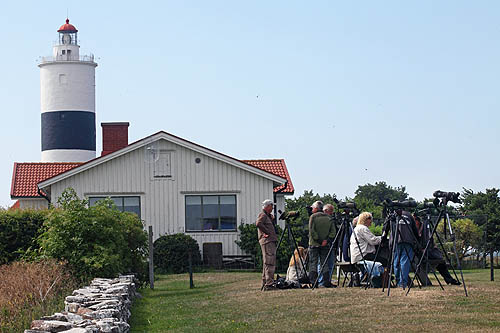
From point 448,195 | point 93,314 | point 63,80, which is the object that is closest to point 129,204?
point 448,195

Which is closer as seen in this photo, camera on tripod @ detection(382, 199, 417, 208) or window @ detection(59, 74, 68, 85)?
camera on tripod @ detection(382, 199, 417, 208)

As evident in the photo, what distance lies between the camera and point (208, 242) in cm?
3475

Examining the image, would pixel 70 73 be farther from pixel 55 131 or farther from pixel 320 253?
pixel 320 253

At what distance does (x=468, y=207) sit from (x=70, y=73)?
28.1 m

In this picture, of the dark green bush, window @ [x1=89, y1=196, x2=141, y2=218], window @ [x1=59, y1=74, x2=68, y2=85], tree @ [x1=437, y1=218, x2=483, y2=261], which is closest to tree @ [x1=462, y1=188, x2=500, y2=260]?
tree @ [x1=437, y1=218, x2=483, y2=261]

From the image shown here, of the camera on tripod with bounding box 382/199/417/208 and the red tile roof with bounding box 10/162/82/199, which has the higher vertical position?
the red tile roof with bounding box 10/162/82/199

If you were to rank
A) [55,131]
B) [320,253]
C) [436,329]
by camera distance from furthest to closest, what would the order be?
[55,131] < [320,253] < [436,329]

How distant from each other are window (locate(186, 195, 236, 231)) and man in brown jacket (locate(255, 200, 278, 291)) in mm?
15952

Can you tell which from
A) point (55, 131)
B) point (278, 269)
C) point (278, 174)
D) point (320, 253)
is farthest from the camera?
point (55, 131)

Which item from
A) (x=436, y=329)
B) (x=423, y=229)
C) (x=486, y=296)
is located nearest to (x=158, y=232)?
(x=423, y=229)

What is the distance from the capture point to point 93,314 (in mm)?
12617

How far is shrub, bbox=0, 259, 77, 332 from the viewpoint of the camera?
13.5 metres

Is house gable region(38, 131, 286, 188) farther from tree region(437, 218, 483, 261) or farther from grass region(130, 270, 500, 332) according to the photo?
grass region(130, 270, 500, 332)

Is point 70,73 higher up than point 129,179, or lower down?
higher up
